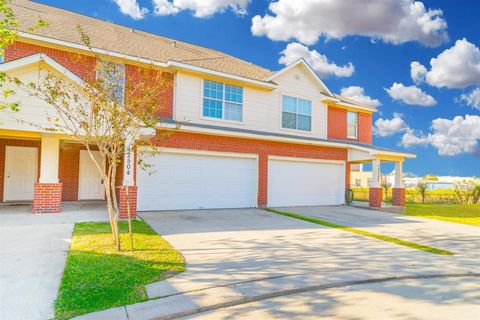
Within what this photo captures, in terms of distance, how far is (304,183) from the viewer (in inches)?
663

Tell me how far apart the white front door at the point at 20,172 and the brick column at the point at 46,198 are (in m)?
4.25

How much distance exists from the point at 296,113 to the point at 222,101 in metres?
4.59

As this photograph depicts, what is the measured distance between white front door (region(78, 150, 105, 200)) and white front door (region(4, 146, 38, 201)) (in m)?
1.87

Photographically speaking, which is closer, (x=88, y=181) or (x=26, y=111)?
(x=26, y=111)

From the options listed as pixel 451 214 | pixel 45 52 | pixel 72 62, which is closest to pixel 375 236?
pixel 451 214

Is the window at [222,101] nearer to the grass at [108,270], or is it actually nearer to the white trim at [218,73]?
the white trim at [218,73]

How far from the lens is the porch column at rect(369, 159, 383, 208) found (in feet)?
56.5

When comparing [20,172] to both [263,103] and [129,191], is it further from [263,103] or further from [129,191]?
[263,103]

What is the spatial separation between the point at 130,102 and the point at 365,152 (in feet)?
46.6

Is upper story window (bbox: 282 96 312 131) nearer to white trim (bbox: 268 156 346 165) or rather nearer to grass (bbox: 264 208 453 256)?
white trim (bbox: 268 156 346 165)

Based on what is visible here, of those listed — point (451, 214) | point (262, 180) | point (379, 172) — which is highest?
point (379, 172)

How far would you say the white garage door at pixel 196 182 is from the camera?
41.5 ft

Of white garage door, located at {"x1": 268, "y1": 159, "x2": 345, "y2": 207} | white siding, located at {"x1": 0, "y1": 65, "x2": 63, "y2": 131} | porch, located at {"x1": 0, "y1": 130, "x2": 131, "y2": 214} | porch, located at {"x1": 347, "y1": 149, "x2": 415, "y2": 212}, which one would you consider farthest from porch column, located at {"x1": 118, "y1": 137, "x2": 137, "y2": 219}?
porch, located at {"x1": 347, "y1": 149, "x2": 415, "y2": 212}

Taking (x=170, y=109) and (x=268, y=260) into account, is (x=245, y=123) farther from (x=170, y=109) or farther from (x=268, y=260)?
(x=268, y=260)
